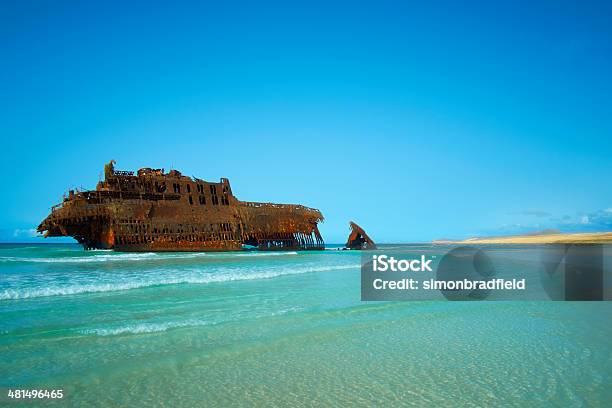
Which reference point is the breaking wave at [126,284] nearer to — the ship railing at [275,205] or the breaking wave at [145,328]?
the breaking wave at [145,328]

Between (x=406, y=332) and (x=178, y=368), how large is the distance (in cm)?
315

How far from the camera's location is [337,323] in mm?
6020

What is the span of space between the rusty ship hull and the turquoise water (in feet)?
60.8

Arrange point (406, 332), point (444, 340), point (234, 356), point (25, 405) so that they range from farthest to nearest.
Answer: point (406, 332) → point (444, 340) → point (234, 356) → point (25, 405)

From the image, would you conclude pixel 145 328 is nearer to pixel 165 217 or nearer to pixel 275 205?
pixel 165 217

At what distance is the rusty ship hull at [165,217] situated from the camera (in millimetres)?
25219

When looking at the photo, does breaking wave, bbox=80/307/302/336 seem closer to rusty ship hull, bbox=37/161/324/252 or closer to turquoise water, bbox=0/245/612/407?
turquoise water, bbox=0/245/612/407

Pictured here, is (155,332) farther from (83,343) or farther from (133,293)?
(133,293)

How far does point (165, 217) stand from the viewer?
2778cm

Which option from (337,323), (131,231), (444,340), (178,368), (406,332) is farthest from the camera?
(131,231)

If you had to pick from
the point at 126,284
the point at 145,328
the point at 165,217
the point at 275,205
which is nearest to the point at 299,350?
the point at 145,328

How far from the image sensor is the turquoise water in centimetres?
335

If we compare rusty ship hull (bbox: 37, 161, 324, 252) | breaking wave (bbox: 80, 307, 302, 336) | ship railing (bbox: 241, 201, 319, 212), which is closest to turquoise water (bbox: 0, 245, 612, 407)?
breaking wave (bbox: 80, 307, 302, 336)

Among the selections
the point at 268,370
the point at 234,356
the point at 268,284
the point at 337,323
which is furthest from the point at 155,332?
the point at 268,284
